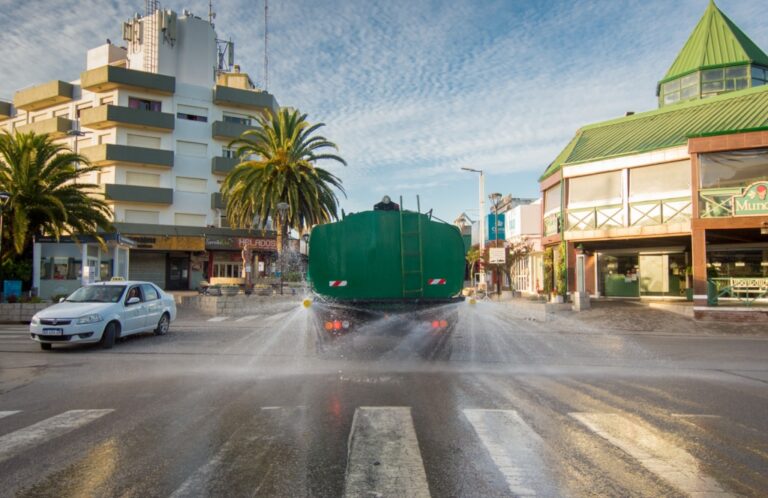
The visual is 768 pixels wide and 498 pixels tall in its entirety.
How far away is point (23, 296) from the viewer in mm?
21156

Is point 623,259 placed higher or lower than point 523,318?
higher

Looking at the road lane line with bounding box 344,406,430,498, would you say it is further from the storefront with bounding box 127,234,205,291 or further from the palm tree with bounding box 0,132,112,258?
the storefront with bounding box 127,234,205,291

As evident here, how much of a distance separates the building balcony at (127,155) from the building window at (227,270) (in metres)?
9.29

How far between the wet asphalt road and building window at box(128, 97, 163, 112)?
39.5 metres

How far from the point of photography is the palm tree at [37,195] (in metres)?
22.9

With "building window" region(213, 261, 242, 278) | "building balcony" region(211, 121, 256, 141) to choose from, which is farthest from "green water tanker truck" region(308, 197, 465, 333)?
"building balcony" region(211, 121, 256, 141)

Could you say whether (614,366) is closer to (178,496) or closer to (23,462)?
(178,496)

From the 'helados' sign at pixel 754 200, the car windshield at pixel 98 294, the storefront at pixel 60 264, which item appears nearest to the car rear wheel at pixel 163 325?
the car windshield at pixel 98 294

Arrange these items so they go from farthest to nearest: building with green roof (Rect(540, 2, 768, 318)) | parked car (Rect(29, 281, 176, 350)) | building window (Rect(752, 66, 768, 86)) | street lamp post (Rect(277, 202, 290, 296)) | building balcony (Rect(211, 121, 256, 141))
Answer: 1. building balcony (Rect(211, 121, 256, 141))
2. street lamp post (Rect(277, 202, 290, 296))
3. building window (Rect(752, 66, 768, 86))
4. building with green roof (Rect(540, 2, 768, 318))
5. parked car (Rect(29, 281, 176, 350))

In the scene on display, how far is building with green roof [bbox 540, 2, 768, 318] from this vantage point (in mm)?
20016

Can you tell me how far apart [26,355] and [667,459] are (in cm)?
1187

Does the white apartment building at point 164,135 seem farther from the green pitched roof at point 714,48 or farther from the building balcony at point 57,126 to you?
the green pitched roof at point 714,48

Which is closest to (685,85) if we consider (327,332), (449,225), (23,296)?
(449,225)

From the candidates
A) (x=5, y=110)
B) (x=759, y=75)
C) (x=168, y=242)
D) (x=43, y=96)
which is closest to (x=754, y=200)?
(x=759, y=75)
